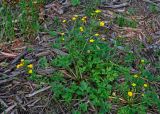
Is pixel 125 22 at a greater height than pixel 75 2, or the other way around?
pixel 75 2

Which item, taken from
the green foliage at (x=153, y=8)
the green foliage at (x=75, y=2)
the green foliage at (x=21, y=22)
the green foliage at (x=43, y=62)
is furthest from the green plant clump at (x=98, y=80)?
the green foliage at (x=153, y=8)

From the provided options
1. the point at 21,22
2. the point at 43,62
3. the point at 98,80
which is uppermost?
the point at 21,22

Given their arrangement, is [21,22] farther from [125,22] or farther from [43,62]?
[125,22]

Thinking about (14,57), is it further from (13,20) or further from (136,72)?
(136,72)

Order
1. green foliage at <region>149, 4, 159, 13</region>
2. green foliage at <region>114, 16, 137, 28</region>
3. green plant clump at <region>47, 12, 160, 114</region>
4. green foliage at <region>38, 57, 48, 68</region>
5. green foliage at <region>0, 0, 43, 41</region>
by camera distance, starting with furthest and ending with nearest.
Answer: green foliage at <region>149, 4, 159, 13</region> → green foliage at <region>114, 16, 137, 28</region> → green foliage at <region>0, 0, 43, 41</region> → green foliage at <region>38, 57, 48, 68</region> → green plant clump at <region>47, 12, 160, 114</region>

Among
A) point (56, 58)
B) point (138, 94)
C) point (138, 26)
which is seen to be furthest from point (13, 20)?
point (138, 94)

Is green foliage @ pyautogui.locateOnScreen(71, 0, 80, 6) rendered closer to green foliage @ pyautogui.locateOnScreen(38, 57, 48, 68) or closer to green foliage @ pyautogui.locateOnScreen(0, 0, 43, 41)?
green foliage @ pyautogui.locateOnScreen(0, 0, 43, 41)

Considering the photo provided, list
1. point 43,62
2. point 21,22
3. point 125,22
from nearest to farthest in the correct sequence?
point 43,62
point 21,22
point 125,22

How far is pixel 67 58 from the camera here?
12.5 ft

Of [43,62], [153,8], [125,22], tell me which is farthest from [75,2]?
[43,62]

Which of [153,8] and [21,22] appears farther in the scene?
[153,8]

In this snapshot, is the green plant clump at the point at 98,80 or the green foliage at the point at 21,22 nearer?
the green plant clump at the point at 98,80

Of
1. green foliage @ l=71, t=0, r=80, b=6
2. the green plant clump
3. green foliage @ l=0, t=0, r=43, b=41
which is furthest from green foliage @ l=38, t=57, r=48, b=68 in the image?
green foliage @ l=71, t=0, r=80, b=6

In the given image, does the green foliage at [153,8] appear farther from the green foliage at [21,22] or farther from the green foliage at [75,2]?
the green foliage at [21,22]
